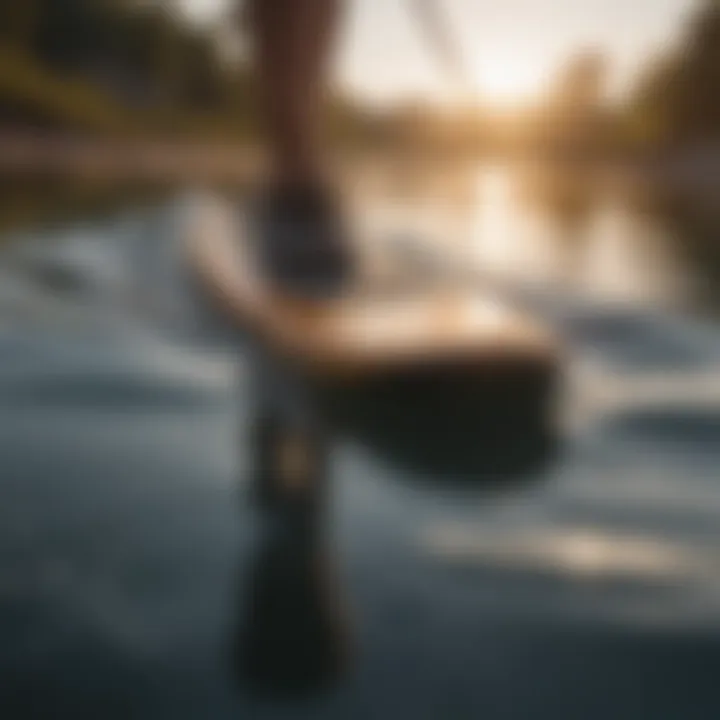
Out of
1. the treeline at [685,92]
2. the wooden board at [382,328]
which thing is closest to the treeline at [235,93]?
the treeline at [685,92]

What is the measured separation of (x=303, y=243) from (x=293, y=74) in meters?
0.16

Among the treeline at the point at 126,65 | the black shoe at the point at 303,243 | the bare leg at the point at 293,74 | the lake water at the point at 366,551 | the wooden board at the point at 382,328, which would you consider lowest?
the lake water at the point at 366,551

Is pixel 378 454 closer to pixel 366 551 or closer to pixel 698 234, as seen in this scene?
pixel 366 551

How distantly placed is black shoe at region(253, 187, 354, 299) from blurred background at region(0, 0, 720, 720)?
0.04 m

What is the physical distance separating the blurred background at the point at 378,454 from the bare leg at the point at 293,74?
0.02 metres

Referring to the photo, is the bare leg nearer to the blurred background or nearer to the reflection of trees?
the blurred background

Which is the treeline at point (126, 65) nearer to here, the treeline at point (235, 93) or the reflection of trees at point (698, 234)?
the treeline at point (235, 93)

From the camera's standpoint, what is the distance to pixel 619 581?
0.44 meters

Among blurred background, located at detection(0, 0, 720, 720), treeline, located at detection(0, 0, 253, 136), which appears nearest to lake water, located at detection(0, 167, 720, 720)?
blurred background, located at detection(0, 0, 720, 720)

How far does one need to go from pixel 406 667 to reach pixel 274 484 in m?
0.19

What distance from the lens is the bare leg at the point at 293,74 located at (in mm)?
770

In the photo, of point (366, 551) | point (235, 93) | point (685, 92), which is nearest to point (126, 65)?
point (235, 93)

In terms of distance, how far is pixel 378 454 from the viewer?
562 millimetres

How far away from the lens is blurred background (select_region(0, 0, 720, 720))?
0.37 meters
